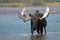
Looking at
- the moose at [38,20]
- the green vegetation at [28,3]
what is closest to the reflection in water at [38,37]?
the moose at [38,20]

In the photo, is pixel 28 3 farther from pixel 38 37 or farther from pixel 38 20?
pixel 38 37

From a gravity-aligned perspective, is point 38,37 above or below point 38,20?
below

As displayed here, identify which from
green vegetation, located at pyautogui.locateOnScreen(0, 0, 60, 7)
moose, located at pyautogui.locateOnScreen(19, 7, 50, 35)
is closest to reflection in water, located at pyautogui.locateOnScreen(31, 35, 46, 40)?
moose, located at pyautogui.locateOnScreen(19, 7, 50, 35)

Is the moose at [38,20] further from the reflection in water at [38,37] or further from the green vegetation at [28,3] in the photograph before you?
the green vegetation at [28,3]

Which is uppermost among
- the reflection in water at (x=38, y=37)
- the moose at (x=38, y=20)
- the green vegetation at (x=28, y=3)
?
the moose at (x=38, y=20)

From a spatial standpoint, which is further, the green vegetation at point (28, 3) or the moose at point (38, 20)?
the green vegetation at point (28, 3)

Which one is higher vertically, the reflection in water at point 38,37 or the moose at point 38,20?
the moose at point 38,20

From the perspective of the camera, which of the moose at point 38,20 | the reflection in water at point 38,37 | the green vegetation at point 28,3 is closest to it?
the reflection in water at point 38,37

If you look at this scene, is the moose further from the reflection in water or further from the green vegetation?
the green vegetation

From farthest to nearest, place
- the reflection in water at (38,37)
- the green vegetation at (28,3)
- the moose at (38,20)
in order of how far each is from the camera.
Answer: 1. the green vegetation at (28,3)
2. the moose at (38,20)
3. the reflection in water at (38,37)

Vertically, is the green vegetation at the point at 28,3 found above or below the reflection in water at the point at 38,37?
below

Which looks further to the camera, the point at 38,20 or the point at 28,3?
the point at 28,3

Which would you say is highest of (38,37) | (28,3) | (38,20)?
(38,20)

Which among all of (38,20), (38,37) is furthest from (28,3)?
(38,37)
